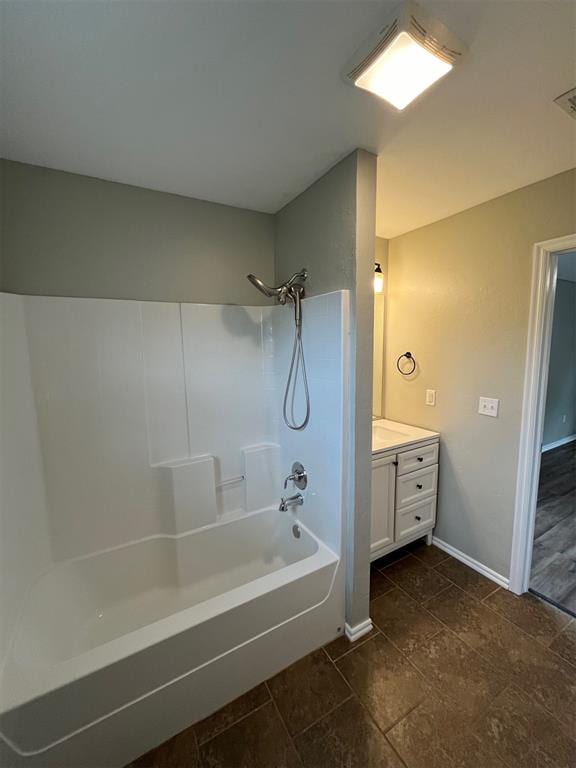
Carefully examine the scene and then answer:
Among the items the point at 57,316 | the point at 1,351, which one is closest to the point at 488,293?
the point at 57,316

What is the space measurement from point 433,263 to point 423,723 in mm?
2511

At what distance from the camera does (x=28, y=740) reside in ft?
3.17

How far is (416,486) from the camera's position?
2117 mm

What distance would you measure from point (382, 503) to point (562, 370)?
393 cm

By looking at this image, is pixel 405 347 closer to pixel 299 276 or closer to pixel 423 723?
pixel 299 276

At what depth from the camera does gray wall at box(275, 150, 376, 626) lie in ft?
4.61

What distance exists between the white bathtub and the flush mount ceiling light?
199cm

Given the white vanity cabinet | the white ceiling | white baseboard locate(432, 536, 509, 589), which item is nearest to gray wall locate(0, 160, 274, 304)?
the white ceiling

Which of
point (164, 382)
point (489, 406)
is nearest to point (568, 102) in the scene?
point (489, 406)

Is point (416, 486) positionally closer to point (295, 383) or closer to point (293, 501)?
point (293, 501)

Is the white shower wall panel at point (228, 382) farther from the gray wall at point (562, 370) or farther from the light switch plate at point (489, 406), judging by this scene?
the gray wall at point (562, 370)

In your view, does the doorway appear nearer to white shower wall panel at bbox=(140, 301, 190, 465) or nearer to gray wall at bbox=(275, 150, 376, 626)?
gray wall at bbox=(275, 150, 376, 626)

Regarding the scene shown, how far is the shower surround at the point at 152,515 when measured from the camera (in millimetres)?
1106

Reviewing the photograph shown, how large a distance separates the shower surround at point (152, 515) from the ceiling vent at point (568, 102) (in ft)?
3.38
